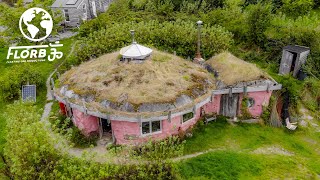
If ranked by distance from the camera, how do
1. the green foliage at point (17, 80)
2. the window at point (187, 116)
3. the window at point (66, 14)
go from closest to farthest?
the window at point (187, 116) < the green foliage at point (17, 80) < the window at point (66, 14)

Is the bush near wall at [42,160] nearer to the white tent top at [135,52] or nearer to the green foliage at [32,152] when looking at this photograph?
the green foliage at [32,152]

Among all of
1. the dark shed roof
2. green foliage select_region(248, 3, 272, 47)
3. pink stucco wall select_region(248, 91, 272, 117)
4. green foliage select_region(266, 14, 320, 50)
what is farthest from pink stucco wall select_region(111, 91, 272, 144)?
green foliage select_region(248, 3, 272, 47)

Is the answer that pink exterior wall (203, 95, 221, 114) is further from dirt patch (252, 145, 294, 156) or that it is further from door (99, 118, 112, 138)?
door (99, 118, 112, 138)

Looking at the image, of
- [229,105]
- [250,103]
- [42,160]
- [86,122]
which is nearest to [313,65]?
[250,103]

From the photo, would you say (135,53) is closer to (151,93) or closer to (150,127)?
(151,93)

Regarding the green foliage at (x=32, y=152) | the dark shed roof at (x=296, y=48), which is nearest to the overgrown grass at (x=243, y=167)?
the green foliage at (x=32, y=152)

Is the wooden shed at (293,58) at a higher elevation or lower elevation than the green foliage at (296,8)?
lower
